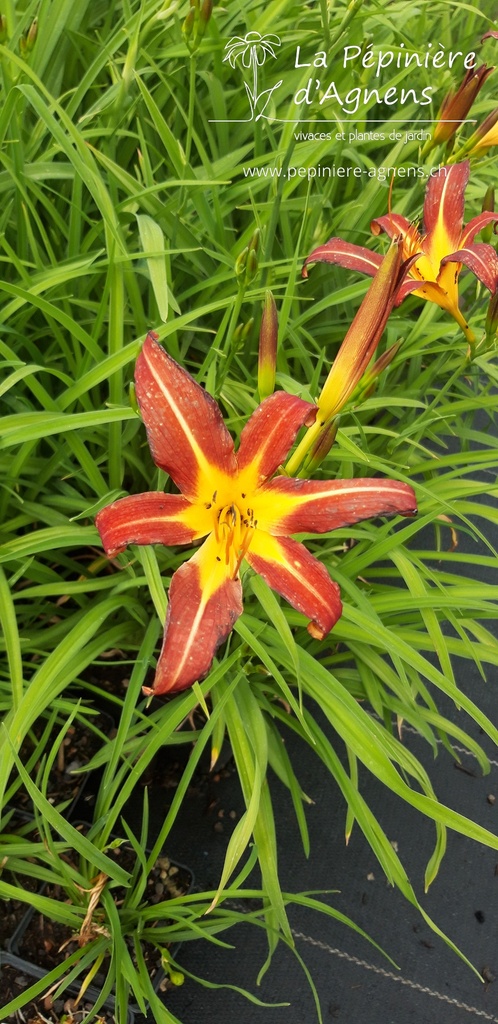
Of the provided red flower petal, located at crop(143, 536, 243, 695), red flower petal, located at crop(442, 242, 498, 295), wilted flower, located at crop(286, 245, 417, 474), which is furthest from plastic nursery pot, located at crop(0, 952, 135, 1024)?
red flower petal, located at crop(442, 242, 498, 295)

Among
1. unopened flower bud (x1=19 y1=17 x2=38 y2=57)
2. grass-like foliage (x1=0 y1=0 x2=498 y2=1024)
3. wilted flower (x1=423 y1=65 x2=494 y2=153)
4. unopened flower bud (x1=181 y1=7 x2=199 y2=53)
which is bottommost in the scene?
grass-like foliage (x1=0 y1=0 x2=498 y2=1024)

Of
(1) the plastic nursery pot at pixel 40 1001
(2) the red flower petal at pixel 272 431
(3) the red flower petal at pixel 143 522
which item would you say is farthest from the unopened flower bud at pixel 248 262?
(1) the plastic nursery pot at pixel 40 1001

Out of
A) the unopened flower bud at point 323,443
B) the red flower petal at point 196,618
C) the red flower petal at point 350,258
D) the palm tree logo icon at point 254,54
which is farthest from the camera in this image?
the palm tree logo icon at point 254,54

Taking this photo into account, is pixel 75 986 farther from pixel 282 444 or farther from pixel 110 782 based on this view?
pixel 282 444

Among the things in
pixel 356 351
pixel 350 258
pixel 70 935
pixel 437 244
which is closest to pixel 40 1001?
pixel 70 935

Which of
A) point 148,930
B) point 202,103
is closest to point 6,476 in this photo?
point 148,930

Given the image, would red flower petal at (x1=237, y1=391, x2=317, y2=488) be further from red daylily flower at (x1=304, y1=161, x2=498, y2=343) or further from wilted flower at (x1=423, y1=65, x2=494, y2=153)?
wilted flower at (x1=423, y1=65, x2=494, y2=153)

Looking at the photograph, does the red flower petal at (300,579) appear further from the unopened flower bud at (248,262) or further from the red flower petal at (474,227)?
the red flower petal at (474,227)

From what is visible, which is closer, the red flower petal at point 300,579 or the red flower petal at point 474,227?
the red flower petal at point 300,579
